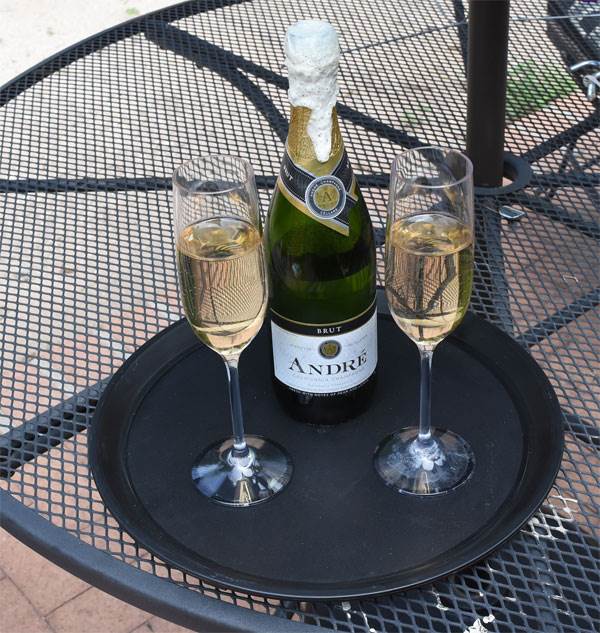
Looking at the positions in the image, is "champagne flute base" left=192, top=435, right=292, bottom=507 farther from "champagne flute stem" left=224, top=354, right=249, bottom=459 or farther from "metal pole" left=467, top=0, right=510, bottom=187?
"metal pole" left=467, top=0, right=510, bottom=187

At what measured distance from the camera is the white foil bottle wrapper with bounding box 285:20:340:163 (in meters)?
0.69

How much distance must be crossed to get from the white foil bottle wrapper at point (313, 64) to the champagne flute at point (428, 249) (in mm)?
89

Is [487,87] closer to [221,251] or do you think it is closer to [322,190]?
[322,190]

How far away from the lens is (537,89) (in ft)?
4.73

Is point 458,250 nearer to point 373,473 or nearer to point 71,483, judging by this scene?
point 373,473

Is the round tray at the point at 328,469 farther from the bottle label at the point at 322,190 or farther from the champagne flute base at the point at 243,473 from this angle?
the bottle label at the point at 322,190

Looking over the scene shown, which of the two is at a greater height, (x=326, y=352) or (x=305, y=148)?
(x=305, y=148)

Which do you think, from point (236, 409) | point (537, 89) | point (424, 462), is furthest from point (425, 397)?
point (537, 89)

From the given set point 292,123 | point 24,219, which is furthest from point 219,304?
point 24,219

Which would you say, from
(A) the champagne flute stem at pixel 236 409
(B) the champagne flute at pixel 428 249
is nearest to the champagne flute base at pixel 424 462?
(B) the champagne flute at pixel 428 249

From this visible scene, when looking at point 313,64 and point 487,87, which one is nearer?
point 313,64

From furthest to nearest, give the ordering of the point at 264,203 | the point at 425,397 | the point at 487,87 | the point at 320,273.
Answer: the point at 264,203 → the point at 487,87 → the point at 320,273 → the point at 425,397

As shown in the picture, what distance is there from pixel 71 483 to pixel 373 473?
0.28 meters

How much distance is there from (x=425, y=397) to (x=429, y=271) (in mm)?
138
